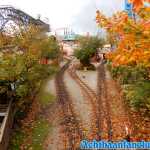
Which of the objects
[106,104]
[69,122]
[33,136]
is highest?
[106,104]

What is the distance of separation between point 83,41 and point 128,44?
46.9 meters

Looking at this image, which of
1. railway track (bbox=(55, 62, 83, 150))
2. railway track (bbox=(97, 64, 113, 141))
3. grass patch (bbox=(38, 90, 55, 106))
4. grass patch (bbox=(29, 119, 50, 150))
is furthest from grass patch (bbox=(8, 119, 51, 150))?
grass patch (bbox=(38, 90, 55, 106))

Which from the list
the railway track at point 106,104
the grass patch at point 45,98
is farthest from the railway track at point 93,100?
the grass patch at point 45,98

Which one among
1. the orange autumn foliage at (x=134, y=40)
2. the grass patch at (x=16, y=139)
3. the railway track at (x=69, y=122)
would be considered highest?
the orange autumn foliage at (x=134, y=40)

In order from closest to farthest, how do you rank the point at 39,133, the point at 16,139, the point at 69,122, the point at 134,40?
the point at 134,40 < the point at 16,139 < the point at 39,133 < the point at 69,122

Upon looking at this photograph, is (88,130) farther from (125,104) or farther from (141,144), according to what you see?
(125,104)

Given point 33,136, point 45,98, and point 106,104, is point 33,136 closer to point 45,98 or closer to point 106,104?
point 106,104

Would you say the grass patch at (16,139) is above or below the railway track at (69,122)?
below

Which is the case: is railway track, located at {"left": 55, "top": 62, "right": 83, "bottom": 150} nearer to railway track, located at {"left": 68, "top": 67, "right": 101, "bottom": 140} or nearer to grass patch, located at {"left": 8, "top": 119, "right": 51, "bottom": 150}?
railway track, located at {"left": 68, "top": 67, "right": 101, "bottom": 140}

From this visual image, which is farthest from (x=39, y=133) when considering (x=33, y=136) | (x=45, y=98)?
(x=45, y=98)

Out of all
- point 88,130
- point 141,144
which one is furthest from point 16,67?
point 141,144

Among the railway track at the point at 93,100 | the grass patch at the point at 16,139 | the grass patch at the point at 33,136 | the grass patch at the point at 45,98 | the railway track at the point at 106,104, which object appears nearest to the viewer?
the grass patch at the point at 16,139

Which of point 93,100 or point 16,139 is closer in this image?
point 16,139

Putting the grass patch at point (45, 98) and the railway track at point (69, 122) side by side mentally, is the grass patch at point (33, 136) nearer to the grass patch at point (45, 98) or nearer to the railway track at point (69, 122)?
the railway track at point (69, 122)
